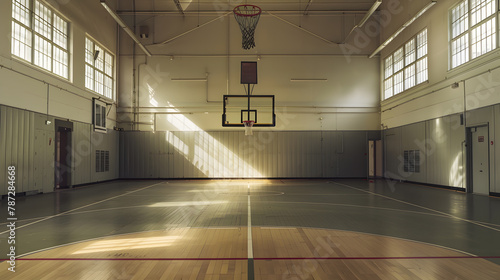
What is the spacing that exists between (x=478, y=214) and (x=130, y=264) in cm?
786

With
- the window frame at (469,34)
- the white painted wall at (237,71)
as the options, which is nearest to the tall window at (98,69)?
the white painted wall at (237,71)

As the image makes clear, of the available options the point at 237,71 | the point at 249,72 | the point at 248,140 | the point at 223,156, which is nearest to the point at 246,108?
the point at 248,140

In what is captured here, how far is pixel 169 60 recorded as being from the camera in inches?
832

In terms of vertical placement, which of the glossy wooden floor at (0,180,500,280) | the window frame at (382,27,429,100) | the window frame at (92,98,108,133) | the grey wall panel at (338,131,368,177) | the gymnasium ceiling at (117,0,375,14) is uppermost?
the gymnasium ceiling at (117,0,375,14)

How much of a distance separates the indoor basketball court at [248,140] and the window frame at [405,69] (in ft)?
0.42

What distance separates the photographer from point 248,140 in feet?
69.4

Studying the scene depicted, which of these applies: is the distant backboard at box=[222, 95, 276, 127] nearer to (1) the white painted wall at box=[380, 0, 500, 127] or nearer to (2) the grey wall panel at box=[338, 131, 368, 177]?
(2) the grey wall panel at box=[338, 131, 368, 177]

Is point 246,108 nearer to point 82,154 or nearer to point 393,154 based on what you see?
point 393,154

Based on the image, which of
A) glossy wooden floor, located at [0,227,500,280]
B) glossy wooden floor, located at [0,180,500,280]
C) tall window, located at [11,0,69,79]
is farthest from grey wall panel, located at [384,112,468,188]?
tall window, located at [11,0,69,79]

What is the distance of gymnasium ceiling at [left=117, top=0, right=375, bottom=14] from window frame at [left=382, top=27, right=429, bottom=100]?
4.05m

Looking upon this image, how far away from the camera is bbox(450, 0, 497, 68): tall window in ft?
38.8

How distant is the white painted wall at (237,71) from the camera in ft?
69.0

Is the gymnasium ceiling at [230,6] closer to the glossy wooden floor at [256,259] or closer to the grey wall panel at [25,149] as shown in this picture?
the grey wall panel at [25,149]

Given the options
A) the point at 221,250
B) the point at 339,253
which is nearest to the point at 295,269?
the point at 339,253
